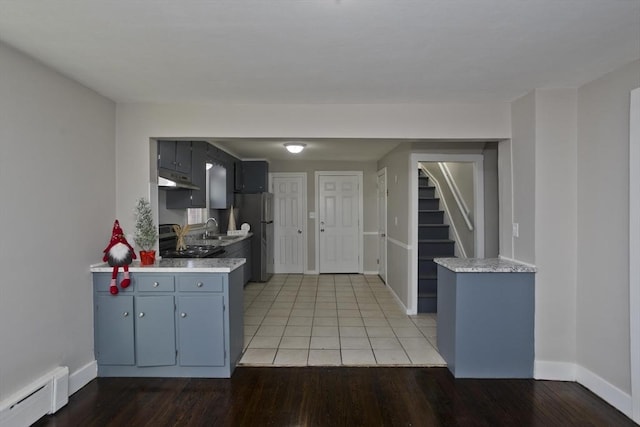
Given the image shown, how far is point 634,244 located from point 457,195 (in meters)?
2.77

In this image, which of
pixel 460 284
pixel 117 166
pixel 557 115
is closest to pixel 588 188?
pixel 557 115

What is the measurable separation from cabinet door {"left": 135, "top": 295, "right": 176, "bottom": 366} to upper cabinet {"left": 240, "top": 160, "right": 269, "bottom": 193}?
3575 mm

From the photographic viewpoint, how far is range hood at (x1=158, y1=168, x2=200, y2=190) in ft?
10.7

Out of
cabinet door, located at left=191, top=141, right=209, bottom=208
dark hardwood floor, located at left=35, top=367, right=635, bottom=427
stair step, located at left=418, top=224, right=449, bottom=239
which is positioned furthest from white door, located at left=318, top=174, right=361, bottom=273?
dark hardwood floor, located at left=35, top=367, right=635, bottom=427

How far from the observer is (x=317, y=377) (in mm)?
2674

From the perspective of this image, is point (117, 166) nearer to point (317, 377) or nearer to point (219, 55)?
point (219, 55)

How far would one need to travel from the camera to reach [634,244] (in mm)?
2092

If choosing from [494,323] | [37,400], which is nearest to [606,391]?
[494,323]

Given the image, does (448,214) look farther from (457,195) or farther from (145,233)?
(145,233)

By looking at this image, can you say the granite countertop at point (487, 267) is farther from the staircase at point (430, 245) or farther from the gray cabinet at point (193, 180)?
the gray cabinet at point (193, 180)

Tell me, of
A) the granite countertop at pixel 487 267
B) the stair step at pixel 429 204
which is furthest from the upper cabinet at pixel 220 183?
the granite countertop at pixel 487 267

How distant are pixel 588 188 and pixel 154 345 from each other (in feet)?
11.4

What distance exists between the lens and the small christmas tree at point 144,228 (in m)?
2.80

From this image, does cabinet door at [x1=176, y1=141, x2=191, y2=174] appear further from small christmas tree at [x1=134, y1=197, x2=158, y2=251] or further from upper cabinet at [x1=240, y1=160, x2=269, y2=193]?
upper cabinet at [x1=240, y1=160, x2=269, y2=193]
